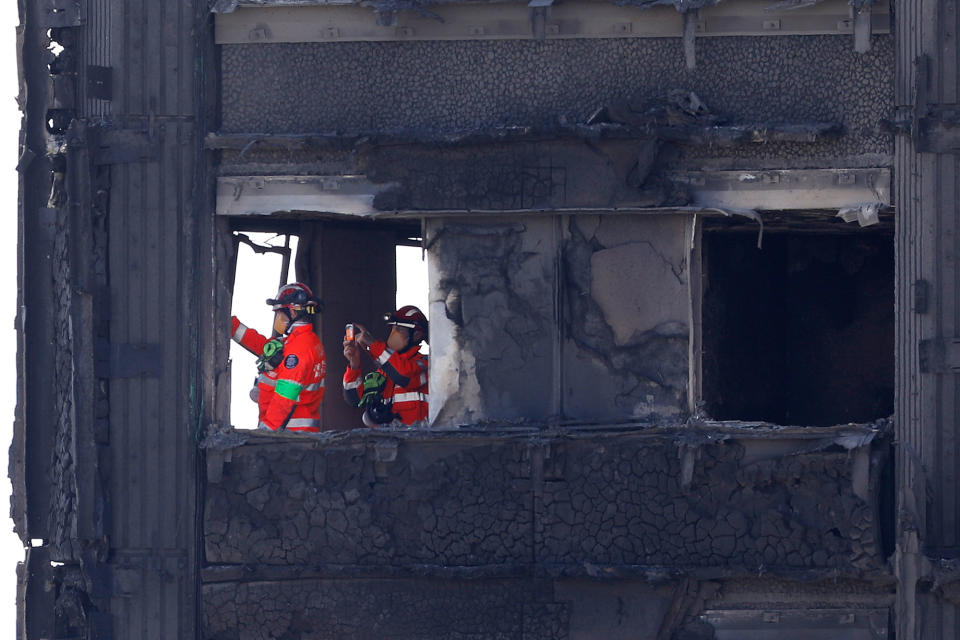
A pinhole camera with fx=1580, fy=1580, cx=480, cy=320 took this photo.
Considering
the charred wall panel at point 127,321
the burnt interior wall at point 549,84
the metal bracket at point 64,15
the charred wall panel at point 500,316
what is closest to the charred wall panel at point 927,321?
the burnt interior wall at point 549,84

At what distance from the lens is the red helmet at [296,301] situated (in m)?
11.5

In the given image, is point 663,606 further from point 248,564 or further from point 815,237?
point 815,237

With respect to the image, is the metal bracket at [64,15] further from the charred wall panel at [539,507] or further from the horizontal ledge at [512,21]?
the charred wall panel at [539,507]

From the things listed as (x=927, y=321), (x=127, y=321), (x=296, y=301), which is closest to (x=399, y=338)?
(x=296, y=301)

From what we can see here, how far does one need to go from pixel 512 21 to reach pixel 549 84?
1.52 ft

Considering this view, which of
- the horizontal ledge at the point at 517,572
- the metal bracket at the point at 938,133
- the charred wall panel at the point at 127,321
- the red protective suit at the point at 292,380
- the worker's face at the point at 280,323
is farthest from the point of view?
the worker's face at the point at 280,323

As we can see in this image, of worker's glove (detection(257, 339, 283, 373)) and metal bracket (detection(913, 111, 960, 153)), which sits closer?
metal bracket (detection(913, 111, 960, 153))

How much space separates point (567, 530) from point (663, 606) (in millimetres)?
760

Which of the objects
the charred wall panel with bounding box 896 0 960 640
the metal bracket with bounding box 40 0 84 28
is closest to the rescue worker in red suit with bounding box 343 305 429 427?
the metal bracket with bounding box 40 0 84 28

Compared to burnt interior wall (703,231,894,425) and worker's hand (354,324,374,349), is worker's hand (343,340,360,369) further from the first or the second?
burnt interior wall (703,231,894,425)

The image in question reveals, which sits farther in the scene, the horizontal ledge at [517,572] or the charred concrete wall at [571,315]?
the charred concrete wall at [571,315]

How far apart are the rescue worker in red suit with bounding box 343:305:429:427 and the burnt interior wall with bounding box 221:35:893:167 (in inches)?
77.4

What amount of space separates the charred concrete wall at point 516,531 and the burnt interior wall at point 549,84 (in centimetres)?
201

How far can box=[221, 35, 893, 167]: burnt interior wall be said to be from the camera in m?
A: 9.93
